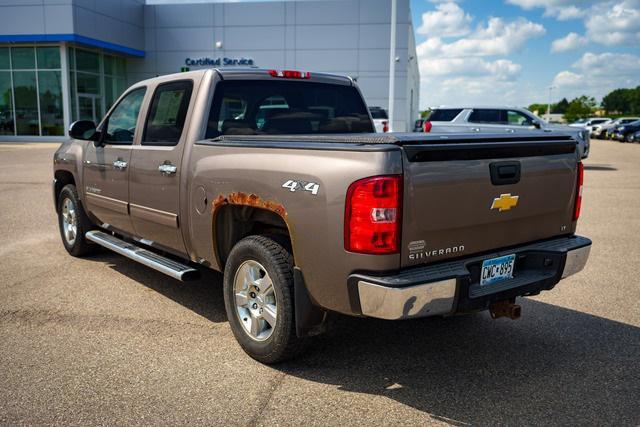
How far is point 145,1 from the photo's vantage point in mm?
37844

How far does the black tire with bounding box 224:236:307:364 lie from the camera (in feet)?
11.8

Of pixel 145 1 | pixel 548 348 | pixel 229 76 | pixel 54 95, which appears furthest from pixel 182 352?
pixel 145 1

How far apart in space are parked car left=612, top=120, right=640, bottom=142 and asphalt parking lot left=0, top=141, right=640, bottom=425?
37816mm

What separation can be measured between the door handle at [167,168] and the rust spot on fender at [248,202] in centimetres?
65

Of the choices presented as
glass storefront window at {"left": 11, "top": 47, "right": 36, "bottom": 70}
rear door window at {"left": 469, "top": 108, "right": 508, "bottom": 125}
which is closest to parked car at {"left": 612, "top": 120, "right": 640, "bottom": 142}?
rear door window at {"left": 469, "top": 108, "right": 508, "bottom": 125}

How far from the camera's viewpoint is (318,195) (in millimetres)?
3291

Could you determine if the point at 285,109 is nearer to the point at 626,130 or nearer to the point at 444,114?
the point at 444,114

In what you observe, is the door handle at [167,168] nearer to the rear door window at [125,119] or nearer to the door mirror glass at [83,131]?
the rear door window at [125,119]

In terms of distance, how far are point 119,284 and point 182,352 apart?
195cm

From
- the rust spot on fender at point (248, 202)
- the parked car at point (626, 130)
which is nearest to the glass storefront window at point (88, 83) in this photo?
the rust spot on fender at point (248, 202)

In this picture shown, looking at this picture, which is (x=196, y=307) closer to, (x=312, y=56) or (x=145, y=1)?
(x=312, y=56)

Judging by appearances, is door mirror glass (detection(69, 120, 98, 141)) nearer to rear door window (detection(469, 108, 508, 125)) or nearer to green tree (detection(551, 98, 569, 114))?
rear door window (detection(469, 108, 508, 125))

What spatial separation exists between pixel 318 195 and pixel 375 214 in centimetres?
38

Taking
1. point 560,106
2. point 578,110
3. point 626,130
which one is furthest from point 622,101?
point 626,130
